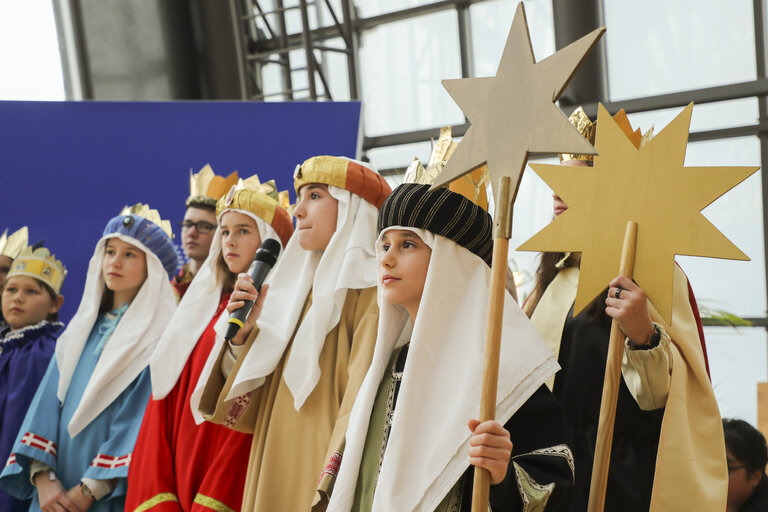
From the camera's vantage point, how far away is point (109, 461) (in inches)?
131

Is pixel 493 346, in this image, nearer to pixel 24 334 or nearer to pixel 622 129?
pixel 622 129

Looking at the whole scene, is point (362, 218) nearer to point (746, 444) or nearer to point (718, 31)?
point (746, 444)

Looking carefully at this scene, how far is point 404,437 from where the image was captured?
203 cm

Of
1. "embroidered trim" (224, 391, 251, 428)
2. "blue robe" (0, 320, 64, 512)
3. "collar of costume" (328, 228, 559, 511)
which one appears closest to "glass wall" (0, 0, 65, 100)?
"blue robe" (0, 320, 64, 512)

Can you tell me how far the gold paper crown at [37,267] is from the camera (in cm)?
417

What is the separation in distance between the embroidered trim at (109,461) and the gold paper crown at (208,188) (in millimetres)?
1281

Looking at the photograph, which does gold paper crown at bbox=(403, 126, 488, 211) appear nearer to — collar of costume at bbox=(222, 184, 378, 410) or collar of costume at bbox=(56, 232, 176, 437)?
collar of costume at bbox=(222, 184, 378, 410)

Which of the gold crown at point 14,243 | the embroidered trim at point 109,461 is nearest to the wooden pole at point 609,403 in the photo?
the embroidered trim at point 109,461

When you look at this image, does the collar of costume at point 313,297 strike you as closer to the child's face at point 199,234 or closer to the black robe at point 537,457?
the black robe at point 537,457

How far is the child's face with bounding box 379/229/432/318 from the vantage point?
7.36 feet

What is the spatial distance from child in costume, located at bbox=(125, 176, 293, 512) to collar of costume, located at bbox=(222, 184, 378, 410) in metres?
0.25

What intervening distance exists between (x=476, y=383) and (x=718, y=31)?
5755 mm

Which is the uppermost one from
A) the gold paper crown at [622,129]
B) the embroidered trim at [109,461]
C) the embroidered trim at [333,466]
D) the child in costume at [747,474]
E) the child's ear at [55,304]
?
the gold paper crown at [622,129]

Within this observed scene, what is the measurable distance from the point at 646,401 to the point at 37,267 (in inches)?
120
